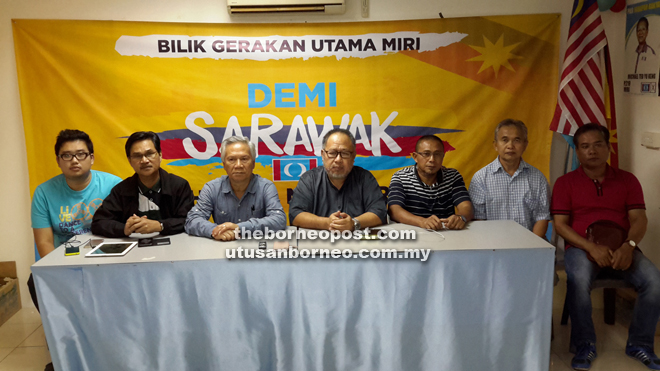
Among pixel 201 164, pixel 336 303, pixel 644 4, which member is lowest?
pixel 336 303

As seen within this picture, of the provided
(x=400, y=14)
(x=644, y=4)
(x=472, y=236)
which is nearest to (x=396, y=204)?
(x=472, y=236)

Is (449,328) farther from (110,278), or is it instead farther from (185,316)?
(110,278)

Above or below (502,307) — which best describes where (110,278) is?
above

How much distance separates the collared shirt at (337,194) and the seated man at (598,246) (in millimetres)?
1093

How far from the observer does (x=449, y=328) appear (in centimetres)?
209

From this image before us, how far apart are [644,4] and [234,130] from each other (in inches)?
112

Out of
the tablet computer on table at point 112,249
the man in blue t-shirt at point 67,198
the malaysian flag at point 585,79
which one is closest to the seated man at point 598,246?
the malaysian flag at point 585,79

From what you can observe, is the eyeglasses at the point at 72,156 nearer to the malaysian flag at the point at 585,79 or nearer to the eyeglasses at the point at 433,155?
the eyeglasses at the point at 433,155

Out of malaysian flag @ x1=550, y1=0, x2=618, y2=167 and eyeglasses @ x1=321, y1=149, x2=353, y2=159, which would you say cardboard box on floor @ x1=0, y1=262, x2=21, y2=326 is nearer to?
eyeglasses @ x1=321, y1=149, x2=353, y2=159

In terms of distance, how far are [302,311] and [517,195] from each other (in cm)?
150

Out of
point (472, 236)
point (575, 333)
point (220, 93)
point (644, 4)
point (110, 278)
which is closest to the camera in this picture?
point (110, 278)

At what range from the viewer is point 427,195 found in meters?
2.72

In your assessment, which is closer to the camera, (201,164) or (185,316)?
(185,316)

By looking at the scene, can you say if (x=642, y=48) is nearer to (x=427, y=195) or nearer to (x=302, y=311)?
(x=427, y=195)
